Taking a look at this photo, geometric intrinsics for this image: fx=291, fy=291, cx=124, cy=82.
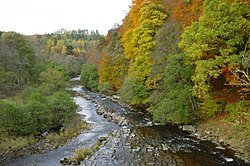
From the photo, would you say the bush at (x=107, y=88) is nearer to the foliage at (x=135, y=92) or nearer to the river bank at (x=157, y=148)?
the foliage at (x=135, y=92)

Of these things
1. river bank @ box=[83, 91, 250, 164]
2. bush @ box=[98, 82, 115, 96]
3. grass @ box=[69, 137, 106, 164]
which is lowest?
bush @ box=[98, 82, 115, 96]

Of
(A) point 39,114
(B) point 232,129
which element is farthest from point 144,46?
(B) point 232,129

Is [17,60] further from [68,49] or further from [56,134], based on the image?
[68,49]

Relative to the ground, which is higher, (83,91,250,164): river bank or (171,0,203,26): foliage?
(171,0,203,26): foliage

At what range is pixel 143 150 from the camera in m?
20.0

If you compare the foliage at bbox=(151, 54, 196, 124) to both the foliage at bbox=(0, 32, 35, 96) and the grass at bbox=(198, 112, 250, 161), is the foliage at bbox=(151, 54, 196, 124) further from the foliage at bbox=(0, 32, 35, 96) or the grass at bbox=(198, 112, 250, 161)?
the foliage at bbox=(0, 32, 35, 96)

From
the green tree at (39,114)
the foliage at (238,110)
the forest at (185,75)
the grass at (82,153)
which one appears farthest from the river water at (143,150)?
the green tree at (39,114)

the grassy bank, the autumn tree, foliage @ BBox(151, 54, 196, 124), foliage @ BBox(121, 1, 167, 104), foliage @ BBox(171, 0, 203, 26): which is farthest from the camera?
foliage @ BBox(121, 1, 167, 104)

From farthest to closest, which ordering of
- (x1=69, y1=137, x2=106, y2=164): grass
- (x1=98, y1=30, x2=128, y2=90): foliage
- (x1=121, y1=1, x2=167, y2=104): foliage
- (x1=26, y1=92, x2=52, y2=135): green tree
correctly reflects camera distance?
Answer: (x1=98, y1=30, x2=128, y2=90): foliage, (x1=121, y1=1, x2=167, y2=104): foliage, (x1=26, y1=92, x2=52, y2=135): green tree, (x1=69, y1=137, x2=106, y2=164): grass

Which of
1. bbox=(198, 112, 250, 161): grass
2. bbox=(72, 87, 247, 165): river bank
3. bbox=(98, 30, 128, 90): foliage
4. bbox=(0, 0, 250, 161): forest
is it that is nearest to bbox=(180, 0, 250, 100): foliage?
bbox=(0, 0, 250, 161): forest

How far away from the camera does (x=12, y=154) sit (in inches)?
858

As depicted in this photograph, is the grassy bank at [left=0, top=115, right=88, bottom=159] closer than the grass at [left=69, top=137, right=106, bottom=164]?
No

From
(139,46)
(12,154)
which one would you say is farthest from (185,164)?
(139,46)

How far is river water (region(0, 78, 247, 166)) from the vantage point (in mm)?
17797
